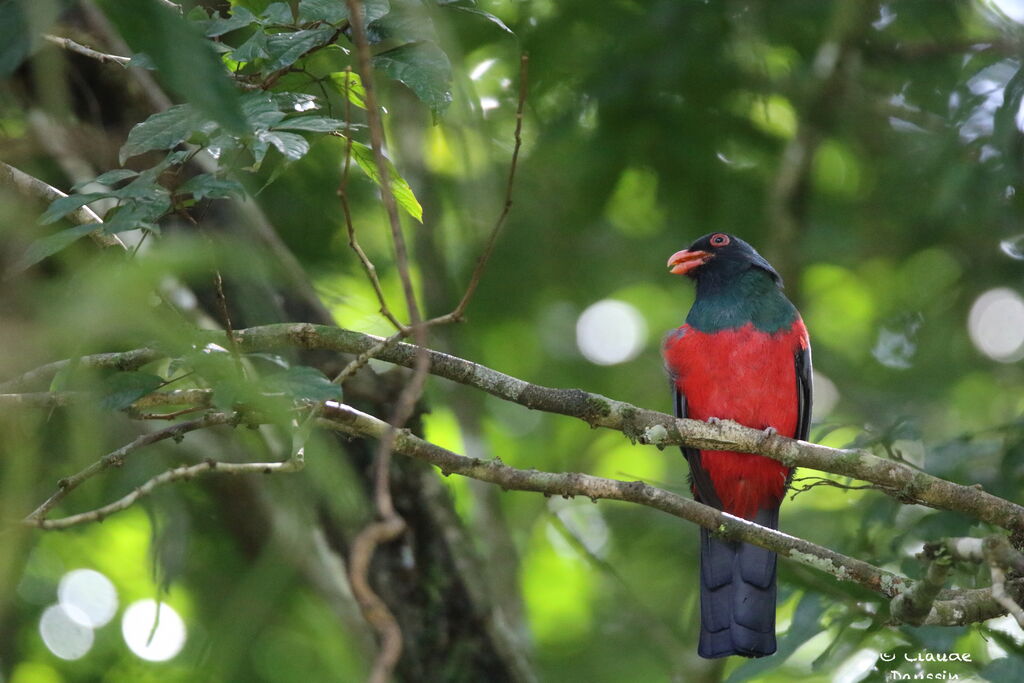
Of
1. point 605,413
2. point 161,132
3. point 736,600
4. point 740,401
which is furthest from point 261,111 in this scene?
point 736,600

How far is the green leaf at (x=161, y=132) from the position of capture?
7.77 ft

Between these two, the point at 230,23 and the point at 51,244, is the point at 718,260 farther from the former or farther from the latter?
the point at 51,244

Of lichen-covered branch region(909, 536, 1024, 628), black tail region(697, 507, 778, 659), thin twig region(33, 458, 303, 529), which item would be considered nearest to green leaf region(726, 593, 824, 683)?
black tail region(697, 507, 778, 659)

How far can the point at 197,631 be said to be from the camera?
541cm

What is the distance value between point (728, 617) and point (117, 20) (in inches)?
136

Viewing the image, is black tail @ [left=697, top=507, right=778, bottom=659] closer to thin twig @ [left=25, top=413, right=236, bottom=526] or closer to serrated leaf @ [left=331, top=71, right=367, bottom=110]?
thin twig @ [left=25, top=413, right=236, bottom=526]

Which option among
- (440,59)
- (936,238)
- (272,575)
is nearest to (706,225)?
(936,238)

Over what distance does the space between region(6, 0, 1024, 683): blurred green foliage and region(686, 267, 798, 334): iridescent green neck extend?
530 mm

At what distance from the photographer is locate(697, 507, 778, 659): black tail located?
14.1 feet

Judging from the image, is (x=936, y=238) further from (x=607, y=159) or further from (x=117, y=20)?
(x=117, y=20)

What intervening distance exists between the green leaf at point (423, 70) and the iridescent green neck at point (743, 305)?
8.09ft

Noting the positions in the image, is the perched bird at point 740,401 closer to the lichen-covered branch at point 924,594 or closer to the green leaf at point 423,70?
the lichen-covered branch at point 924,594

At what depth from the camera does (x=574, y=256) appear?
692cm

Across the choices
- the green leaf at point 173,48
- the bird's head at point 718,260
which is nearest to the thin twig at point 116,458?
the green leaf at point 173,48
